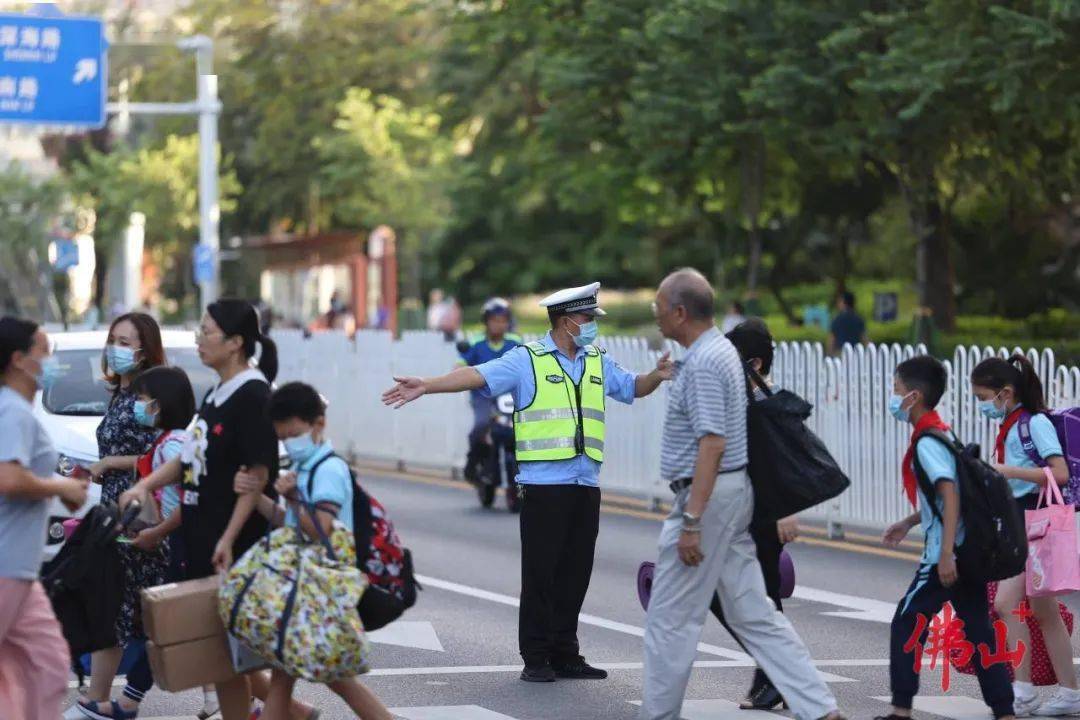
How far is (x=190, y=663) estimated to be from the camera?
22.8 feet

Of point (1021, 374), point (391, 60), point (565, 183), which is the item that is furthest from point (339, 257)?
point (1021, 374)

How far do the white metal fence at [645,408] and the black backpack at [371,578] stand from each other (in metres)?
7.45

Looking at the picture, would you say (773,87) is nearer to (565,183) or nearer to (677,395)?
(565,183)

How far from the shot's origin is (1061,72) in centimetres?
2331

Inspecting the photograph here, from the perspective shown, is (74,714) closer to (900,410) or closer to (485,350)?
(900,410)

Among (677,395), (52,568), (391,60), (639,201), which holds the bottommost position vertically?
(52,568)

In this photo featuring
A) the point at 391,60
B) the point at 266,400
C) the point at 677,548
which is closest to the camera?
the point at 266,400

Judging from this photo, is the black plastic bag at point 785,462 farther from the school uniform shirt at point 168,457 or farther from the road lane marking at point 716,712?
the school uniform shirt at point 168,457

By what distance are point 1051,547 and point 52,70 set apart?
26575 millimetres

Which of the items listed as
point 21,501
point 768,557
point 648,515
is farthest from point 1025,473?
point 648,515

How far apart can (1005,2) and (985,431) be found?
34.5 ft

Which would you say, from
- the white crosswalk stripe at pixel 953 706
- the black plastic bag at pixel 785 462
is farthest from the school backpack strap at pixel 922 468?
the white crosswalk stripe at pixel 953 706

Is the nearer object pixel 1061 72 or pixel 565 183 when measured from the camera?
pixel 1061 72

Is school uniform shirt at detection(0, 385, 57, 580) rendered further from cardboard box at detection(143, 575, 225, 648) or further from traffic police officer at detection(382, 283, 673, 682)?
traffic police officer at detection(382, 283, 673, 682)
